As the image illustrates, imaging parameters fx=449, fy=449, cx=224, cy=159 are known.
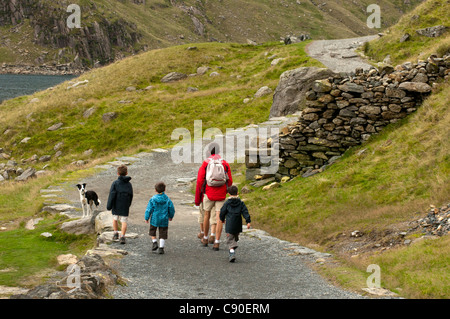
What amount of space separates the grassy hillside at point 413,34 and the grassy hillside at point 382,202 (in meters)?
19.3

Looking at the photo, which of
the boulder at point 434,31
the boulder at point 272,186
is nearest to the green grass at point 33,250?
the boulder at point 272,186

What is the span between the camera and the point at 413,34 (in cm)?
3912

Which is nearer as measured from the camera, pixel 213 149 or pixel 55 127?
pixel 213 149

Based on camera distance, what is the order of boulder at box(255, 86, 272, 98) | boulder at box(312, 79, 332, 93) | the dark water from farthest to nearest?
the dark water → boulder at box(255, 86, 272, 98) → boulder at box(312, 79, 332, 93)

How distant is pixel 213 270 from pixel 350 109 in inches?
471

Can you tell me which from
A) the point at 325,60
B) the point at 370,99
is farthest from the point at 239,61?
the point at 370,99

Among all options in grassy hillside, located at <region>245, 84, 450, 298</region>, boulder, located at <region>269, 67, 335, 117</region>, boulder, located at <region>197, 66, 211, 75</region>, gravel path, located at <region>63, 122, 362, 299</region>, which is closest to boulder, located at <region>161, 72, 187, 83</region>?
boulder, located at <region>197, 66, 211, 75</region>

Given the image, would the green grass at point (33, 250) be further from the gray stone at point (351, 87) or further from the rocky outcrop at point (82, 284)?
the gray stone at point (351, 87)

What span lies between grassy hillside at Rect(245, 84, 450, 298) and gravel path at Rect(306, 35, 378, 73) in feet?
60.4

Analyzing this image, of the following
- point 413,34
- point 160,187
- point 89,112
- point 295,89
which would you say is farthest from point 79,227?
point 413,34

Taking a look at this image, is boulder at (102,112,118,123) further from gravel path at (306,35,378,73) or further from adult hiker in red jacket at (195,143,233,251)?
adult hiker in red jacket at (195,143,233,251)

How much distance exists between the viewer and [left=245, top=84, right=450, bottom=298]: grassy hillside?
10523 mm

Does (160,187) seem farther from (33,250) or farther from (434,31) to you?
(434,31)

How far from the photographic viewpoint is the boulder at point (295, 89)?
34.2 m
